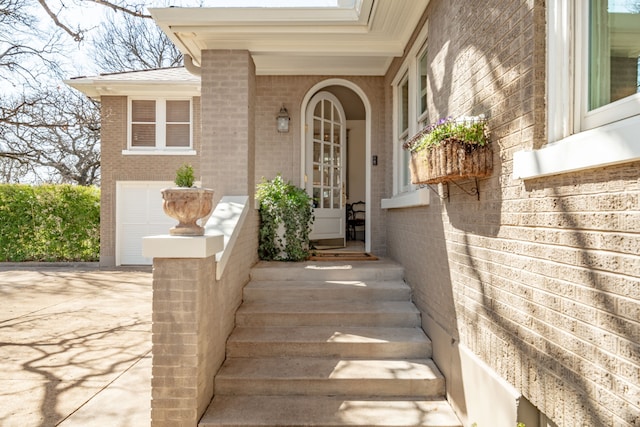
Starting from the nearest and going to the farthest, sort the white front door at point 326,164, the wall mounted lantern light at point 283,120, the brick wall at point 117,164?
1. the wall mounted lantern light at point 283,120
2. the white front door at point 326,164
3. the brick wall at point 117,164

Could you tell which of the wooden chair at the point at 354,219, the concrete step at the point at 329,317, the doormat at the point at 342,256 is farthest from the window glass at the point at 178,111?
the concrete step at the point at 329,317

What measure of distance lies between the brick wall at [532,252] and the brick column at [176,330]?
1894mm

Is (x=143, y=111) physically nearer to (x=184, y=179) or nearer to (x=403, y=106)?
(x=403, y=106)

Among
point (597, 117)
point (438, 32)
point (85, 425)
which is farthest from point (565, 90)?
point (85, 425)

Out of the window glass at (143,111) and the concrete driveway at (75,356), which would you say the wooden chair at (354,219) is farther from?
the window glass at (143,111)

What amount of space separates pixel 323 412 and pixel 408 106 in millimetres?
3586

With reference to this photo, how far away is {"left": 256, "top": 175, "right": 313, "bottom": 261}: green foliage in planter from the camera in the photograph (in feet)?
17.6

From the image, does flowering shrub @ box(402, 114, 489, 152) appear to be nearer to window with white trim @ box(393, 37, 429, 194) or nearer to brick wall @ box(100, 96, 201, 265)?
window with white trim @ box(393, 37, 429, 194)

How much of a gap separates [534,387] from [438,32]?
295cm

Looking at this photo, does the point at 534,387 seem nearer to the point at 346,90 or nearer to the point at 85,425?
the point at 85,425

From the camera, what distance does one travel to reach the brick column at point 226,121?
189 inches

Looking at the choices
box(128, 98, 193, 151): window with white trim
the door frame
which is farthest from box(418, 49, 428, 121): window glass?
box(128, 98, 193, 151): window with white trim

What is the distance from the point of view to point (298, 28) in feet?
14.7

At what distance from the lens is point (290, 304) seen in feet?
13.8
